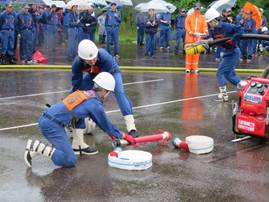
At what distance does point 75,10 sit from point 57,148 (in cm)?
1221

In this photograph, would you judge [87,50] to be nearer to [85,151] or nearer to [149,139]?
[85,151]

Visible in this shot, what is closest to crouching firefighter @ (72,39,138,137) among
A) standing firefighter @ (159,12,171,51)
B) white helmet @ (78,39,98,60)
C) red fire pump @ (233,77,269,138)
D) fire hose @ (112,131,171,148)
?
white helmet @ (78,39,98,60)

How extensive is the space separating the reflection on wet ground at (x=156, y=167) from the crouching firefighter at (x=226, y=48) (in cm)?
54

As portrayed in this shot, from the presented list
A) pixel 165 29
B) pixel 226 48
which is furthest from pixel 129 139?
pixel 165 29

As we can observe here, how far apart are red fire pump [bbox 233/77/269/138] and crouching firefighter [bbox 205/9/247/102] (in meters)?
1.66

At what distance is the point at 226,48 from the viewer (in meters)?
10.9

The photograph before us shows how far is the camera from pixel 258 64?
741 inches

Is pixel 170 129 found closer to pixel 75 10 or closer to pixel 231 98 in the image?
pixel 231 98

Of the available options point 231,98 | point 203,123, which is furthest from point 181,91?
point 203,123

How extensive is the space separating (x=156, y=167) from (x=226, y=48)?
15.6ft

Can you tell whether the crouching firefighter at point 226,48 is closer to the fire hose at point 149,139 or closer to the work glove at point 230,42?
the work glove at point 230,42

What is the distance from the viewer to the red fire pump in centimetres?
768

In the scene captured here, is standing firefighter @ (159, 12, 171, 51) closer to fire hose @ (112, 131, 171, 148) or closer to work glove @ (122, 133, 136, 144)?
fire hose @ (112, 131, 171, 148)

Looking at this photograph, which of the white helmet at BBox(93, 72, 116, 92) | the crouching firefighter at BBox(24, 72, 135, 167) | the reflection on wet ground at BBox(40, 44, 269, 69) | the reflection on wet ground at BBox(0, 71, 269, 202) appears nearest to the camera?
the reflection on wet ground at BBox(0, 71, 269, 202)
